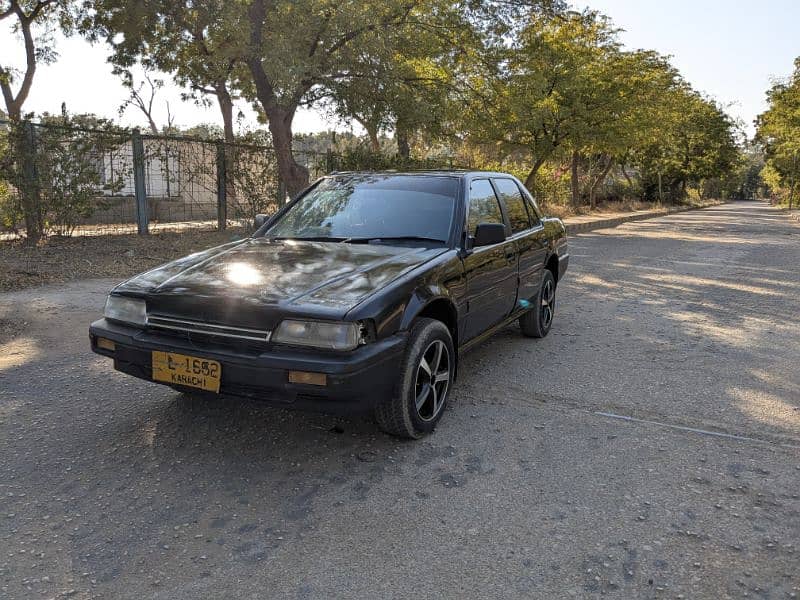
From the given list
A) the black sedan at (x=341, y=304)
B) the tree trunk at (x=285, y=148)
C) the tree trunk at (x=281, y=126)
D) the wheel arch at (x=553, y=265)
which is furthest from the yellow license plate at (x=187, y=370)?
the tree trunk at (x=285, y=148)

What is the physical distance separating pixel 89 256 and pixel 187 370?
7907mm

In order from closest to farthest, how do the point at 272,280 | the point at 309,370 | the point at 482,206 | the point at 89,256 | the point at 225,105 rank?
the point at 309,370 → the point at 272,280 → the point at 482,206 → the point at 89,256 → the point at 225,105

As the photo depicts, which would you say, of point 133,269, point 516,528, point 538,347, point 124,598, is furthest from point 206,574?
point 133,269

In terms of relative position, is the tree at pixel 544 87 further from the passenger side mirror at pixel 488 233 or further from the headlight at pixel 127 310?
the headlight at pixel 127 310

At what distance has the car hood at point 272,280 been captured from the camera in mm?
3119

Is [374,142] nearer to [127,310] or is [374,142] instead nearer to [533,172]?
[533,172]

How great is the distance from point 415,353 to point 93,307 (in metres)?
4.97

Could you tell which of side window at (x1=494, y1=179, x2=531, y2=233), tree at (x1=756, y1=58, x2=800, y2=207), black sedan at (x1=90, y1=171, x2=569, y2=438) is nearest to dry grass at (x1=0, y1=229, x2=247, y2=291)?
black sedan at (x1=90, y1=171, x2=569, y2=438)

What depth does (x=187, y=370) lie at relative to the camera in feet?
10.4

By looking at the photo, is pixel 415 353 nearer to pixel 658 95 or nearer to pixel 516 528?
pixel 516 528

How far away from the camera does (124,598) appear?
7.28ft

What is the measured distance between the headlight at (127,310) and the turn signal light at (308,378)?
3.29ft

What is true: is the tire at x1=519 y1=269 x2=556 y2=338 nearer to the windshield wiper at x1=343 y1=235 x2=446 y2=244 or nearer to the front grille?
the windshield wiper at x1=343 y1=235 x2=446 y2=244

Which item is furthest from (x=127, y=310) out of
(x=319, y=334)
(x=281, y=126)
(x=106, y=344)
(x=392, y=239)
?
(x=281, y=126)
